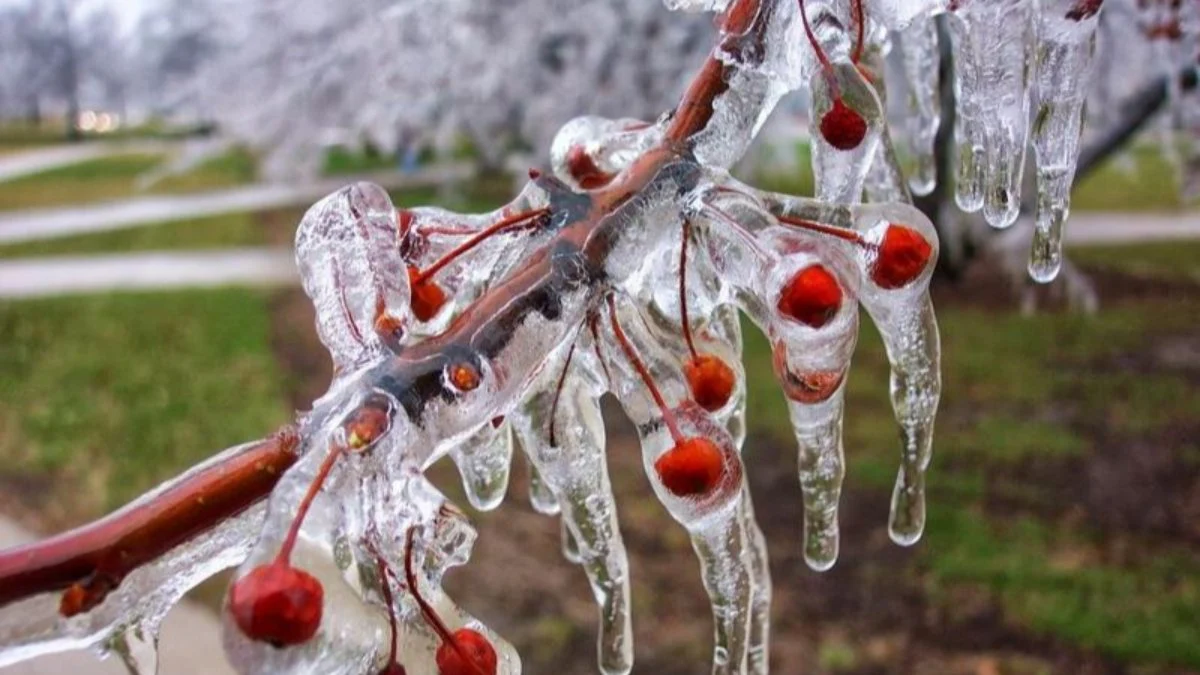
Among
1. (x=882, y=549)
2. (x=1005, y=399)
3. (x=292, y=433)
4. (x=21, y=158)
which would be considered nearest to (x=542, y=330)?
(x=292, y=433)

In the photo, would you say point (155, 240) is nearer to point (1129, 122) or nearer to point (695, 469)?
point (1129, 122)

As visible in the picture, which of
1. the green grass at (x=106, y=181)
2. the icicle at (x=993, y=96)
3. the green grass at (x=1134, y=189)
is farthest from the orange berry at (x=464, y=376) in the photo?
the green grass at (x=106, y=181)

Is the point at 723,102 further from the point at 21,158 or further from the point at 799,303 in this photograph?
the point at 21,158

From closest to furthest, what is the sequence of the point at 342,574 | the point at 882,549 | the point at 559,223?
the point at 342,574 → the point at 559,223 → the point at 882,549

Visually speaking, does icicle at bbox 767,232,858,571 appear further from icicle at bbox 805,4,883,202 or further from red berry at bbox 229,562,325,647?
red berry at bbox 229,562,325,647

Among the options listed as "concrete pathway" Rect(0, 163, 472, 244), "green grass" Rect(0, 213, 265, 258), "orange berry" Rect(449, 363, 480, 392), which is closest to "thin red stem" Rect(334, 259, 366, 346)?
"orange berry" Rect(449, 363, 480, 392)

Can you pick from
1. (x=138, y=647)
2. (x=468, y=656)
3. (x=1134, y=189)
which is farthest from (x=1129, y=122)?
(x=1134, y=189)

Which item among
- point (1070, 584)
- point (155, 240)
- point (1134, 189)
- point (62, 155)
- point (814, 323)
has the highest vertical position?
point (814, 323)
